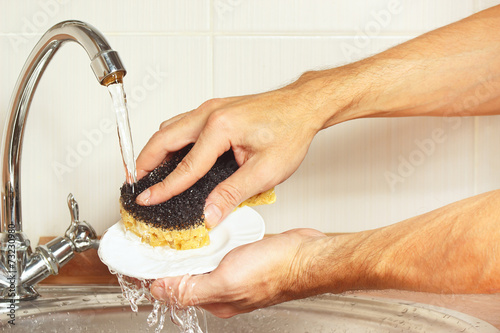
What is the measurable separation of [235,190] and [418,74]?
28cm

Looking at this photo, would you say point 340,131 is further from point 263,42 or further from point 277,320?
point 277,320

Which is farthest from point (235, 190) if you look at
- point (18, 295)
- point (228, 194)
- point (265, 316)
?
point (18, 295)

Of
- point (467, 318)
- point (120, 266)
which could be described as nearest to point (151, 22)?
point (120, 266)

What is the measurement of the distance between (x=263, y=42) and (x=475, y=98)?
0.30m

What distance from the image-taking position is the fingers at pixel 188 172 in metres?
0.54

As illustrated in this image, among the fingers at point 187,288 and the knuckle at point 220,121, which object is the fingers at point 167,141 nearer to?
the knuckle at point 220,121

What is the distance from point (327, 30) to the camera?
0.76 metres

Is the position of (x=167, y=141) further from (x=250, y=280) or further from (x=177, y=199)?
(x=250, y=280)

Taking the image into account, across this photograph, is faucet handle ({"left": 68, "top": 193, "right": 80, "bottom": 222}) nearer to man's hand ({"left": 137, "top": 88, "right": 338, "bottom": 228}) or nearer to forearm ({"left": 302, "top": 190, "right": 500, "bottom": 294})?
man's hand ({"left": 137, "top": 88, "right": 338, "bottom": 228})

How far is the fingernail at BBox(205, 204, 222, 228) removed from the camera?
0.54 meters

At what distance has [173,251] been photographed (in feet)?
1.74

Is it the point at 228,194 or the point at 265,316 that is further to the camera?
the point at 265,316

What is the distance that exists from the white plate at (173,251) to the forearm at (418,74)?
0.53 feet

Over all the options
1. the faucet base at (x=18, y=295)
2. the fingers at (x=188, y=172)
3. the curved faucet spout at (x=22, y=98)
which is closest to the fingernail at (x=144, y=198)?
the fingers at (x=188, y=172)
